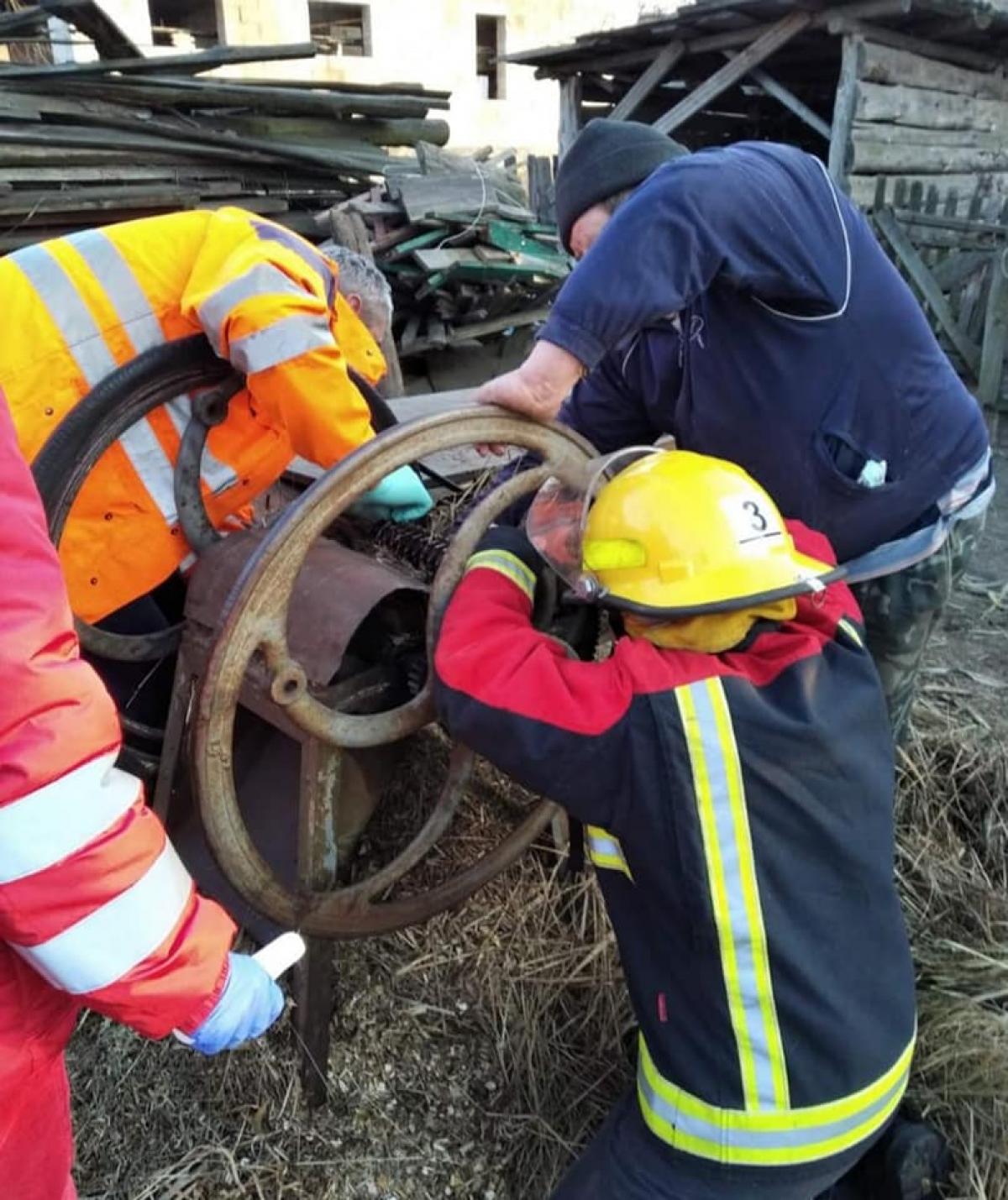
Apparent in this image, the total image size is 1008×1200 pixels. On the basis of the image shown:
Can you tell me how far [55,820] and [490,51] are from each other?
2261 centimetres

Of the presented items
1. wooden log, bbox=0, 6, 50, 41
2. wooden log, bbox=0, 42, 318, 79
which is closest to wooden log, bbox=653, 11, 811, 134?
wooden log, bbox=0, 42, 318, 79

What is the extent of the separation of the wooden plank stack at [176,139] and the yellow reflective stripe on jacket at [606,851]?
5104 millimetres

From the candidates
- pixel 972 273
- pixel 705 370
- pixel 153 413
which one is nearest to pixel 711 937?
pixel 705 370

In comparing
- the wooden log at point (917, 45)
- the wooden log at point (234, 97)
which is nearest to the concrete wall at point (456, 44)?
the wooden log at point (917, 45)

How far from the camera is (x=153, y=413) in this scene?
6.84 feet

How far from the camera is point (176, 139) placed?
5.94 m

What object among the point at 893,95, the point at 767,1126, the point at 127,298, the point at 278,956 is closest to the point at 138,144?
the point at 127,298

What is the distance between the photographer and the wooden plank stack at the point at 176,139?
554 cm

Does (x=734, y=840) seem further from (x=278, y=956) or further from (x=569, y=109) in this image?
(x=569, y=109)

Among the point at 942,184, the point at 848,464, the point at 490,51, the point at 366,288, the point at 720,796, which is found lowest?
the point at 942,184

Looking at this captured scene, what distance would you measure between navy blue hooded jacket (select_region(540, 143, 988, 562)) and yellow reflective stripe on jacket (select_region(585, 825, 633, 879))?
2.60ft

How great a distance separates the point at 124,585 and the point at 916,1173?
2.02 meters

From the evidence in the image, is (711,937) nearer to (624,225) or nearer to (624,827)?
(624,827)

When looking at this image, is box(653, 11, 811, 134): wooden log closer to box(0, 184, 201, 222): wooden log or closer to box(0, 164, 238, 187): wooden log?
box(0, 164, 238, 187): wooden log
